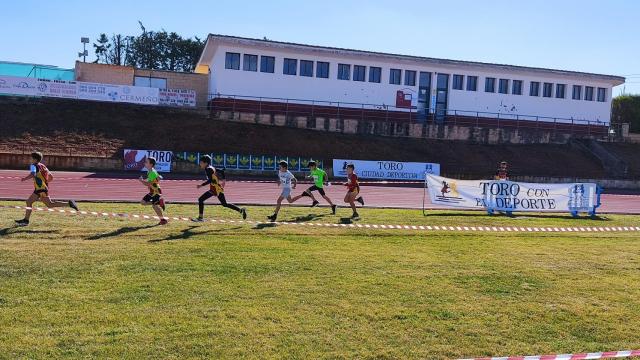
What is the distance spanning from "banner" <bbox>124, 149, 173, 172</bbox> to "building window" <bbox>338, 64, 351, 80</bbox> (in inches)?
731

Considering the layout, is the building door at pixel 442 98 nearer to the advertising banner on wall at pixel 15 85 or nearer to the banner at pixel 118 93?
the banner at pixel 118 93

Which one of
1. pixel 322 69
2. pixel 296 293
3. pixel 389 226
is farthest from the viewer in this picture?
pixel 322 69

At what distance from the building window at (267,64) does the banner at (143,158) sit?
14.4 meters

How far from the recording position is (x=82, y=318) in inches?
280

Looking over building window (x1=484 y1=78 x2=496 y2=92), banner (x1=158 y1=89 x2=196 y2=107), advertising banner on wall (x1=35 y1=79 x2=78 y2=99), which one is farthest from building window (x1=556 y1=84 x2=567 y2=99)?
advertising banner on wall (x1=35 y1=79 x2=78 y2=99)

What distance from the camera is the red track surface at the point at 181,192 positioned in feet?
67.5

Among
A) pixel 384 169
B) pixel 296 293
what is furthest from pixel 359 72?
pixel 296 293

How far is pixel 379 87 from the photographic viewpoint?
48.2 metres

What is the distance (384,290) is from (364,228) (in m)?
6.00

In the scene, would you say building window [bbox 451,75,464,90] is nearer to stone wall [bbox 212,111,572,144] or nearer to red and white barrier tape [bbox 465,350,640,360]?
stone wall [bbox 212,111,572,144]

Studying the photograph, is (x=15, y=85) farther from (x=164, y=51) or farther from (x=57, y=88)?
(x=164, y=51)

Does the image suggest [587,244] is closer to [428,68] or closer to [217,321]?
[217,321]

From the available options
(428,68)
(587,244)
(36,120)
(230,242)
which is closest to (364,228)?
(230,242)

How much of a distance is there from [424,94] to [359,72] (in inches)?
250
